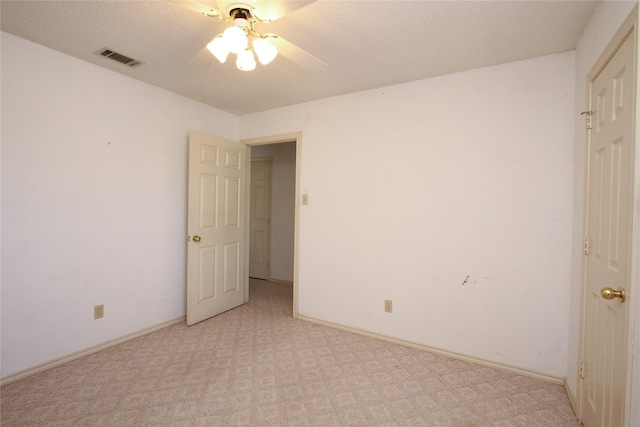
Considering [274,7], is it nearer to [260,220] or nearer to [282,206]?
[282,206]

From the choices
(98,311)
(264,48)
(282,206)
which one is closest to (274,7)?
(264,48)

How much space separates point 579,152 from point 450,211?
907 millimetres

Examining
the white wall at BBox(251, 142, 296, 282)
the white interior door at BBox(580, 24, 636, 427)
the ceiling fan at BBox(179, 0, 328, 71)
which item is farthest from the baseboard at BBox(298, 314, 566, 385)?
the ceiling fan at BBox(179, 0, 328, 71)

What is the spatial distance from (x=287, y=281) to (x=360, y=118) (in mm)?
3004

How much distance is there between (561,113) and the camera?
85.0 inches

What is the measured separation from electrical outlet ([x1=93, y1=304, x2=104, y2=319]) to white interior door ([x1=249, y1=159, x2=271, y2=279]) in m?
2.78

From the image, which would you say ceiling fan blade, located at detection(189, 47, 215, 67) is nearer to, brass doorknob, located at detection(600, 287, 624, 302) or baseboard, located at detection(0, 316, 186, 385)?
brass doorknob, located at detection(600, 287, 624, 302)

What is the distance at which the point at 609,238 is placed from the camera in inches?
57.6

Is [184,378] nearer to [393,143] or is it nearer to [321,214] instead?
[321,214]

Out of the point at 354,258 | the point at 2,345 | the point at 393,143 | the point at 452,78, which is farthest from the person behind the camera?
the point at 354,258

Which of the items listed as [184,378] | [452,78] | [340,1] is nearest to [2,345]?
[184,378]

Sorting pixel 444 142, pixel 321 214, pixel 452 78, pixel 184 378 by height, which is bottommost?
pixel 184 378

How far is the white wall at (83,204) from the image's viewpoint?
2102mm

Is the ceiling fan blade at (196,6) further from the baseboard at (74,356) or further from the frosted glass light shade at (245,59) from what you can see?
the baseboard at (74,356)
